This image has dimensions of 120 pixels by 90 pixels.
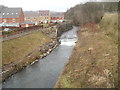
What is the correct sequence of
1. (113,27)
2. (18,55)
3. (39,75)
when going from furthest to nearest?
1. (113,27)
2. (18,55)
3. (39,75)

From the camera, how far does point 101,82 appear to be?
17.8 meters

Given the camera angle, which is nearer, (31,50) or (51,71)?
(51,71)

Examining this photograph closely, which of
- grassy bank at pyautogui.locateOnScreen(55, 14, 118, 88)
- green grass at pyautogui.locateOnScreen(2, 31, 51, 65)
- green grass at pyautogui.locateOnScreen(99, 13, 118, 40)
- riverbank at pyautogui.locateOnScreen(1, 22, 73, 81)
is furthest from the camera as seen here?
green grass at pyautogui.locateOnScreen(99, 13, 118, 40)

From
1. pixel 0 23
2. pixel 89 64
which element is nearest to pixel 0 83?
pixel 89 64

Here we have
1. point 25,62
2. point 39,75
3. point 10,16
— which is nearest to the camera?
point 39,75

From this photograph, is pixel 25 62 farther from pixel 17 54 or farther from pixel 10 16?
pixel 10 16

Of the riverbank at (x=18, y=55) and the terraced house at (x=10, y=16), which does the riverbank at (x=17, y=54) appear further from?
the terraced house at (x=10, y=16)

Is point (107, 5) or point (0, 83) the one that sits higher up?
point (107, 5)

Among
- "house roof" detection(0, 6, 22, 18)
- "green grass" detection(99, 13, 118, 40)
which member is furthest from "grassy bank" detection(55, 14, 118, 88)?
"house roof" detection(0, 6, 22, 18)

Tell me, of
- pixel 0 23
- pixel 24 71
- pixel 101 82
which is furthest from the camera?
pixel 0 23

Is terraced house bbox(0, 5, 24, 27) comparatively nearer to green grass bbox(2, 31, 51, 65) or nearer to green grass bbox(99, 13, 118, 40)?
green grass bbox(2, 31, 51, 65)

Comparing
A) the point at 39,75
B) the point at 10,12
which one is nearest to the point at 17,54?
the point at 39,75

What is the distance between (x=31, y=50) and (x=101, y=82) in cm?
1987

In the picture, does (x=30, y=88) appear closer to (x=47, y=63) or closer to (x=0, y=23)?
(x=47, y=63)
